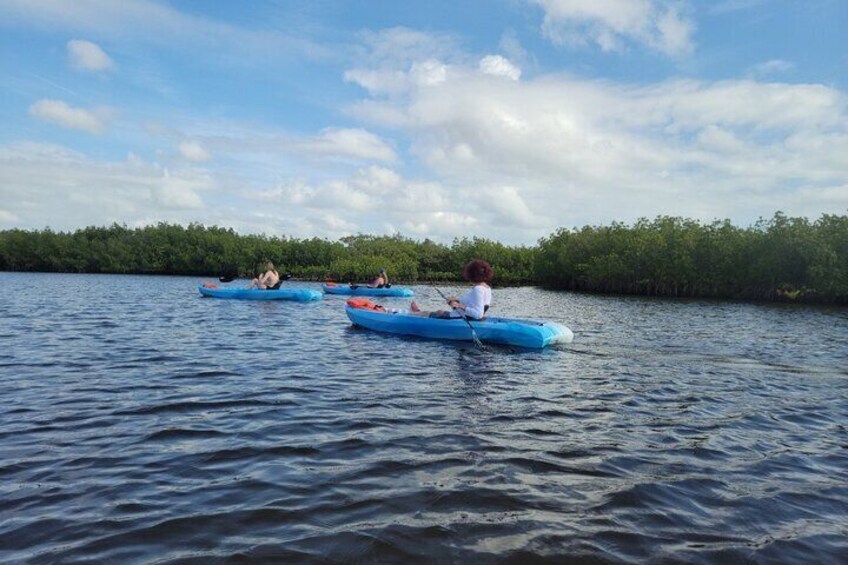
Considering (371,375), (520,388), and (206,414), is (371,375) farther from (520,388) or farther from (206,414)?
(206,414)

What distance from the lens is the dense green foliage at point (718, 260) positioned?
3728 cm

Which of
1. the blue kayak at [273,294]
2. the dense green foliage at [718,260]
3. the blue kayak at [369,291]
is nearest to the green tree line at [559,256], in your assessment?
the dense green foliage at [718,260]

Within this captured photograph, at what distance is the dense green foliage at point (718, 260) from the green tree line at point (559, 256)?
77mm

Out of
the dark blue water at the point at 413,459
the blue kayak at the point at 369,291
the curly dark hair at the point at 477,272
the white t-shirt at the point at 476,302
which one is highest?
the curly dark hair at the point at 477,272

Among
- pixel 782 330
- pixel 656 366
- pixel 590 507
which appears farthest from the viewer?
pixel 782 330

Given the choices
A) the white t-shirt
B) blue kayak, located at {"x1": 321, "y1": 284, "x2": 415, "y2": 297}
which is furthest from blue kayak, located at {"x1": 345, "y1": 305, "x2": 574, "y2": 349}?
blue kayak, located at {"x1": 321, "y1": 284, "x2": 415, "y2": 297}

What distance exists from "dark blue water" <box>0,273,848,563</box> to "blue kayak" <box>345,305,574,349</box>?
127 cm

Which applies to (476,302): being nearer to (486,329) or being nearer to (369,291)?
(486,329)

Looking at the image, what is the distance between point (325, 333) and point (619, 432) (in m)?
10.0

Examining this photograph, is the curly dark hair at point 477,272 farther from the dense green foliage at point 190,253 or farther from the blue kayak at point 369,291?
the dense green foliage at point 190,253

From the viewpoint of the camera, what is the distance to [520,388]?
8.61m

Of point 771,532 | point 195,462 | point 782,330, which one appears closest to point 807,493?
point 771,532

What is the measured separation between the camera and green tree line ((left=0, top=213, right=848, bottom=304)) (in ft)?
128

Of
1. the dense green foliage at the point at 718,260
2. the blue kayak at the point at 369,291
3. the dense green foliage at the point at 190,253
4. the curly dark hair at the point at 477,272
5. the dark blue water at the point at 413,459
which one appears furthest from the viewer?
the dense green foliage at the point at 190,253
